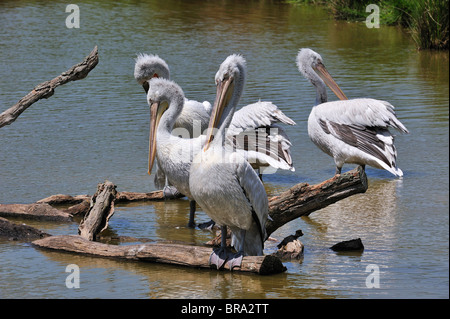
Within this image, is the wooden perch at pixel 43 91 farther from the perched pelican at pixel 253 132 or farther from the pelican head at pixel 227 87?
the pelican head at pixel 227 87

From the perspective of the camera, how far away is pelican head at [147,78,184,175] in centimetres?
584

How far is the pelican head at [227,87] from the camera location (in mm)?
4957

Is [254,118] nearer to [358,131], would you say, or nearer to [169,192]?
[358,131]

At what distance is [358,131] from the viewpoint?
22.6 ft

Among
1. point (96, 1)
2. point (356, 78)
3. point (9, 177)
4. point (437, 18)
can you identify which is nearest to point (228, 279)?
point (9, 177)

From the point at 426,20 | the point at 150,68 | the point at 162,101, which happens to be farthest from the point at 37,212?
the point at 426,20

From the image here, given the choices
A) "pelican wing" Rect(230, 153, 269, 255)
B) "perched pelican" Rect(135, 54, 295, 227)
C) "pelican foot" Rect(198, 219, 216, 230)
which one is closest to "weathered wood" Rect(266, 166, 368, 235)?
"pelican wing" Rect(230, 153, 269, 255)

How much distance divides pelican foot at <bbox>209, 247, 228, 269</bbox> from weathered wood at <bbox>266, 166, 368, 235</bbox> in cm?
54

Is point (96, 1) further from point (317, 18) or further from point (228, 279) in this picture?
point (228, 279)

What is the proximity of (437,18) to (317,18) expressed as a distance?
18.4 ft

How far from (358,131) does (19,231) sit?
3083mm

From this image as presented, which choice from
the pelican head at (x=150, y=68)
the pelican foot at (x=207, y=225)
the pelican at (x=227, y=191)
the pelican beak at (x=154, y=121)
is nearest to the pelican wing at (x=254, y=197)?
the pelican at (x=227, y=191)

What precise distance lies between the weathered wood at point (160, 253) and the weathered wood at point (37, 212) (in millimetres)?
747

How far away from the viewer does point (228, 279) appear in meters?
4.66
